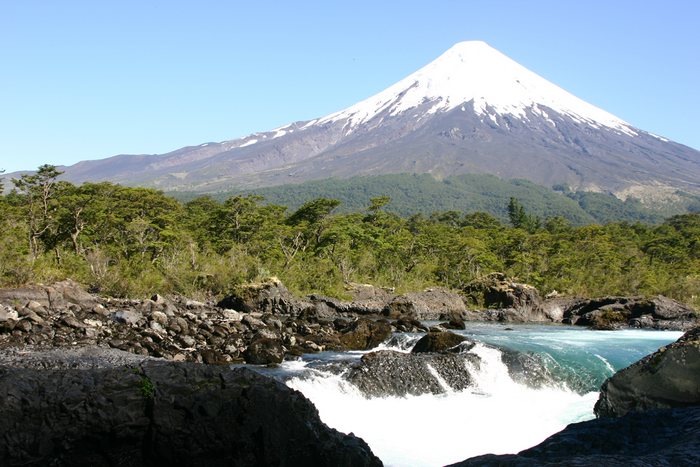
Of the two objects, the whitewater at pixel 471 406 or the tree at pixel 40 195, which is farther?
the tree at pixel 40 195

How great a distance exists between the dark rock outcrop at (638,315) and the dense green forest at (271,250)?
650cm

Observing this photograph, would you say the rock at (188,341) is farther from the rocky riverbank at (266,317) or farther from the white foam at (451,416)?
the white foam at (451,416)

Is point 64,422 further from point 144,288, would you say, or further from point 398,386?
point 144,288

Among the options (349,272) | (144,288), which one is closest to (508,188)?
(349,272)

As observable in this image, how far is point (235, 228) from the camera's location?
3697 cm

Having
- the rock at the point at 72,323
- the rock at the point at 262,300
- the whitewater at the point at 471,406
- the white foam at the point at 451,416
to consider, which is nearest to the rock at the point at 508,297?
the rock at the point at 262,300

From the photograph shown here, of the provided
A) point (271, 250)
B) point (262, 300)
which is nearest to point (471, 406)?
point (262, 300)

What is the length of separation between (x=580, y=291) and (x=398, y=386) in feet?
93.3

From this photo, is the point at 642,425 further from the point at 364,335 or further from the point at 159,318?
the point at 159,318

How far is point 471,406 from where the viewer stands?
12734 millimetres

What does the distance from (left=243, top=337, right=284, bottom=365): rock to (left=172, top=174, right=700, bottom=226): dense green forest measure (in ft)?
411

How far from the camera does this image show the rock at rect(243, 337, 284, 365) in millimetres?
14820

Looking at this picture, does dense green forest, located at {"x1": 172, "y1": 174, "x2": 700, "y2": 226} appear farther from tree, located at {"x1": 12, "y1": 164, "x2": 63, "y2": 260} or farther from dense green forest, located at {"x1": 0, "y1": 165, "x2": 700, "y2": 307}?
tree, located at {"x1": 12, "y1": 164, "x2": 63, "y2": 260}

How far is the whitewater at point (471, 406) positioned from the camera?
10398 mm
